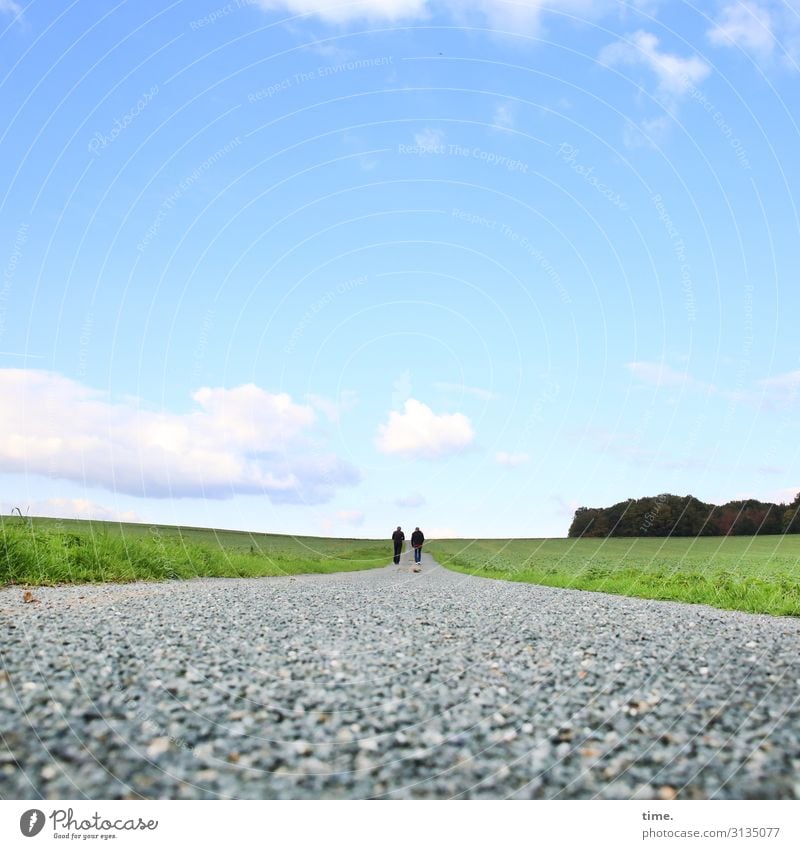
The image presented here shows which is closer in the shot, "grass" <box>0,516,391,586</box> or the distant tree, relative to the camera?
"grass" <box>0,516,391,586</box>

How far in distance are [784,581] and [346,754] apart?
2099 cm

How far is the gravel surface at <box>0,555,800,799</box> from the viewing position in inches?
245

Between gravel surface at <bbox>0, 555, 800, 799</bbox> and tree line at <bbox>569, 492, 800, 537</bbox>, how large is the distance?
5104 cm

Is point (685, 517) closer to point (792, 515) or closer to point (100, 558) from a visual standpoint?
point (792, 515)

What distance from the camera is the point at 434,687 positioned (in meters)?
8.42

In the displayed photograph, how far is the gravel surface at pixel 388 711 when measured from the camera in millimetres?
6223
